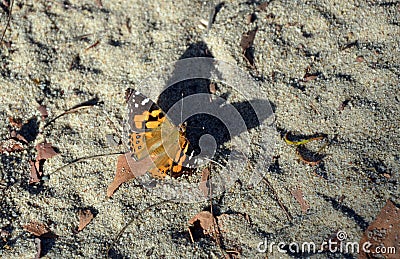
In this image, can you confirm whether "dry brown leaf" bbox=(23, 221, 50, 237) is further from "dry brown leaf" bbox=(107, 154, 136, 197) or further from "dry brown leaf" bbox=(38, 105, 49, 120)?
"dry brown leaf" bbox=(38, 105, 49, 120)

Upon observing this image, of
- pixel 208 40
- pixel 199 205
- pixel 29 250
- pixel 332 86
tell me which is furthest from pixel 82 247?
pixel 332 86

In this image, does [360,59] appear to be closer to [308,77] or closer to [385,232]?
[308,77]

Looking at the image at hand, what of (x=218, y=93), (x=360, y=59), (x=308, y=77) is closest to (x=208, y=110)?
(x=218, y=93)

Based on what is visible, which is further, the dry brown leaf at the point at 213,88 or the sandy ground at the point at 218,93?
the dry brown leaf at the point at 213,88

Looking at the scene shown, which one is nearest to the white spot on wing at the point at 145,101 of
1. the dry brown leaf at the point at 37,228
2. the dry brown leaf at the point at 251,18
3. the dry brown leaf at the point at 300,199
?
the dry brown leaf at the point at 251,18

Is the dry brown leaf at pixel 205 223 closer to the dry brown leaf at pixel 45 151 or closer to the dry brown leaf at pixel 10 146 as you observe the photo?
the dry brown leaf at pixel 45 151

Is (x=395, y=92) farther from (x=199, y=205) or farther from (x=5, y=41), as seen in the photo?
(x=5, y=41)

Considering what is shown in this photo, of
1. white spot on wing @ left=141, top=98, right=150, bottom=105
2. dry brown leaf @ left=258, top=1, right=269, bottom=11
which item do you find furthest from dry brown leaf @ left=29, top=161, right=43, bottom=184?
dry brown leaf @ left=258, top=1, right=269, bottom=11
